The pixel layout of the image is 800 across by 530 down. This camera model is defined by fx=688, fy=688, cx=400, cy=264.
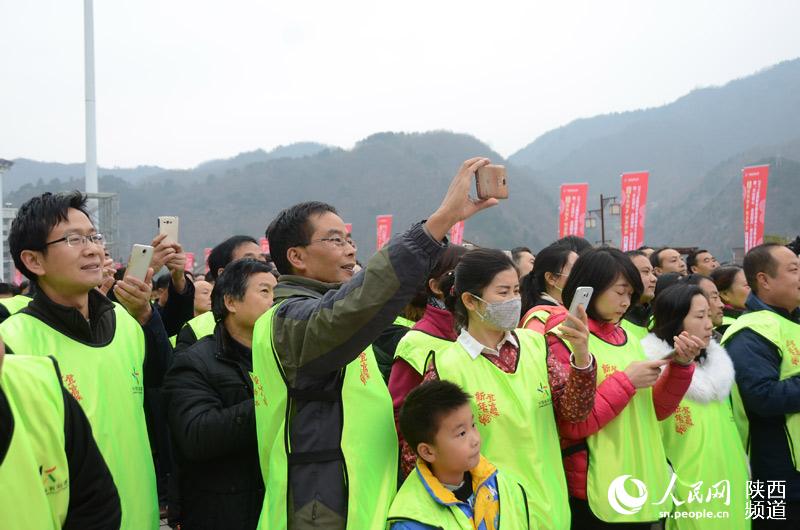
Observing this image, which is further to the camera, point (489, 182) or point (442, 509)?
point (442, 509)

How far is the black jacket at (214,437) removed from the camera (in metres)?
2.78

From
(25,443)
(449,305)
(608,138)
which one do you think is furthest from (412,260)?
(608,138)

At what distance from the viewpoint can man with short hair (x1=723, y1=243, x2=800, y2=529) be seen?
374 cm

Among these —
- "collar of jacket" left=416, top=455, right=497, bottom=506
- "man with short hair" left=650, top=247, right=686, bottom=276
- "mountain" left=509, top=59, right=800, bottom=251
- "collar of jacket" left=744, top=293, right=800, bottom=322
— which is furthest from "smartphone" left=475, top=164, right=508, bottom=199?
"mountain" left=509, top=59, right=800, bottom=251

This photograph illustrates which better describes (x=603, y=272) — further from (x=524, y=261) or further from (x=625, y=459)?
(x=524, y=261)

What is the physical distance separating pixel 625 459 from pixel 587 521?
0.32 metres

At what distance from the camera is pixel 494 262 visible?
3.00 m

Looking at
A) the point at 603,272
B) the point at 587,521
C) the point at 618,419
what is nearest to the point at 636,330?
the point at 603,272

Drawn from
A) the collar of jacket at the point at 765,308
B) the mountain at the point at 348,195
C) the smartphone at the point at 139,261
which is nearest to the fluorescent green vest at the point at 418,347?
the smartphone at the point at 139,261

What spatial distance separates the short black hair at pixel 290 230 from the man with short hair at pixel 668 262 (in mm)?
4783

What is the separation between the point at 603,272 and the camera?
339 cm

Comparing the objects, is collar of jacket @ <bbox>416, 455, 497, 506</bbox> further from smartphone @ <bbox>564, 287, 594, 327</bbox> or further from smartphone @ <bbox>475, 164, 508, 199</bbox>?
smartphone @ <bbox>475, 164, 508, 199</bbox>

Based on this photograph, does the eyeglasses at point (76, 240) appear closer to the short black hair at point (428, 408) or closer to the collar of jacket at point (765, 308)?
the short black hair at point (428, 408)

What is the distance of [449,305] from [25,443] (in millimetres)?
1882
